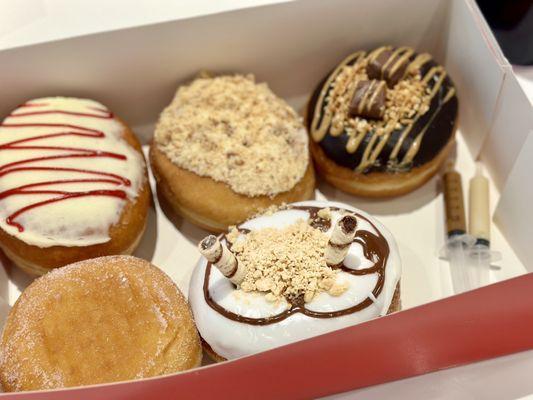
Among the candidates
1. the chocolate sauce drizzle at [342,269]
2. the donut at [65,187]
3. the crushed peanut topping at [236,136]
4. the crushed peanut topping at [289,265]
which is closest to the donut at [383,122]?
the crushed peanut topping at [236,136]

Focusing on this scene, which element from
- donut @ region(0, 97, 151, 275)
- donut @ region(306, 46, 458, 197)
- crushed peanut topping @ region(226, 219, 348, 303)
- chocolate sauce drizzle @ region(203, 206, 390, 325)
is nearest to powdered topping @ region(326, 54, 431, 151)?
donut @ region(306, 46, 458, 197)

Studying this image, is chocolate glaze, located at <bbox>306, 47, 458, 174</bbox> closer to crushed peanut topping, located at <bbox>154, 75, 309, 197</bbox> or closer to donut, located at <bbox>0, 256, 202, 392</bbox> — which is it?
crushed peanut topping, located at <bbox>154, 75, 309, 197</bbox>

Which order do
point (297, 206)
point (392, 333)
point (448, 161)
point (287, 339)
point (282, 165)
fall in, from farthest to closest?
point (448, 161) < point (282, 165) < point (297, 206) < point (287, 339) < point (392, 333)

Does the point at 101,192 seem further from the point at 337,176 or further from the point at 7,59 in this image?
the point at 337,176

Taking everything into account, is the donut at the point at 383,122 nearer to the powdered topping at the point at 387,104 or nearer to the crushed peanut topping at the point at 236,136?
the powdered topping at the point at 387,104

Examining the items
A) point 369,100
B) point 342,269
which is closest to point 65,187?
point 342,269

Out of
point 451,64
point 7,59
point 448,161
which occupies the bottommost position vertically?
point 448,161

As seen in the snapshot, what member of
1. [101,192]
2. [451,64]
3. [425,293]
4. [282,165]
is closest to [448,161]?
[451,64]

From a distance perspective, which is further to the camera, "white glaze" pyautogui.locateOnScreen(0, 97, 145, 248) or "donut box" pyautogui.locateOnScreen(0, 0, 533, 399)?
"white glaze" pyautogui.locateOnScreen(0, 97, 145, 248)
